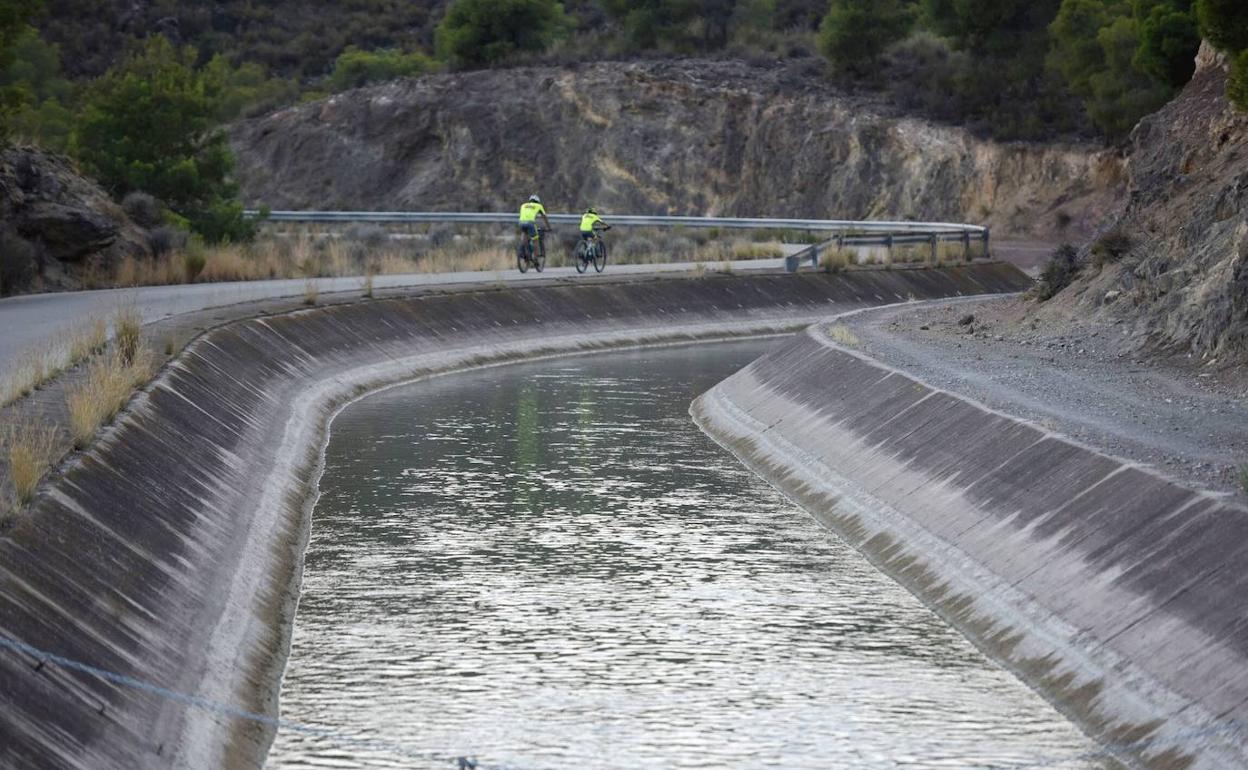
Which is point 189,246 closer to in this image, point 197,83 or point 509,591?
point 197,83

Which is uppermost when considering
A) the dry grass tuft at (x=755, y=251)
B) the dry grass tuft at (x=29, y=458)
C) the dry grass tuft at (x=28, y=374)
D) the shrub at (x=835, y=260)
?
the dry grass tuft at (x=29, y=458)

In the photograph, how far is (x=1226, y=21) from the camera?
94.5ft

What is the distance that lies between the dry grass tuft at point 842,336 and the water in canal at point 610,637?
4559mm

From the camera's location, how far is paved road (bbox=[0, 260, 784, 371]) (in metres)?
28.6

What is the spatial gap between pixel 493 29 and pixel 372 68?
1077 centimetres

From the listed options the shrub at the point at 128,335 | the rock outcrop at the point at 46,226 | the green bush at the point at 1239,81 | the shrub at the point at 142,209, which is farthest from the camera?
the shrub at the point at 142,209

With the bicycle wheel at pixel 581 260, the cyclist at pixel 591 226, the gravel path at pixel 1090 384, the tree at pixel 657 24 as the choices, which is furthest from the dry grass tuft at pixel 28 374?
the tree at pixel 657 24

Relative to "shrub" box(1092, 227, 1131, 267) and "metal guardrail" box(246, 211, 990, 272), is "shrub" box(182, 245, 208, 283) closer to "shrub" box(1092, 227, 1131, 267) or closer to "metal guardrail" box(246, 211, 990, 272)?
"metal guardrail" box(246, 211, 990, 272)

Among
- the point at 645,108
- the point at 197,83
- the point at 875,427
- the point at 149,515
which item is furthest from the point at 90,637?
the point at 645,108

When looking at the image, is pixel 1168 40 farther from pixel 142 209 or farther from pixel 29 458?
pixel 29 458

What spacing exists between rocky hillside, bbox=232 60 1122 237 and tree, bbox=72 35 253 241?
113 ft

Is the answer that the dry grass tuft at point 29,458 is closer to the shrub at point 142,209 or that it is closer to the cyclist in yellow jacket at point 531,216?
the shrub at point 142,209

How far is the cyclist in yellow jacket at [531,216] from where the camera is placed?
46847 millimetres

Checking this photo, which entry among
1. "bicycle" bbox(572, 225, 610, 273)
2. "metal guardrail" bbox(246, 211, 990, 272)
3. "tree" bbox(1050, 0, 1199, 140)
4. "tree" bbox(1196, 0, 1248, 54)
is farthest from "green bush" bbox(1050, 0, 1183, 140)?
"tree" bbox(1196, 0, 1248, 54)
